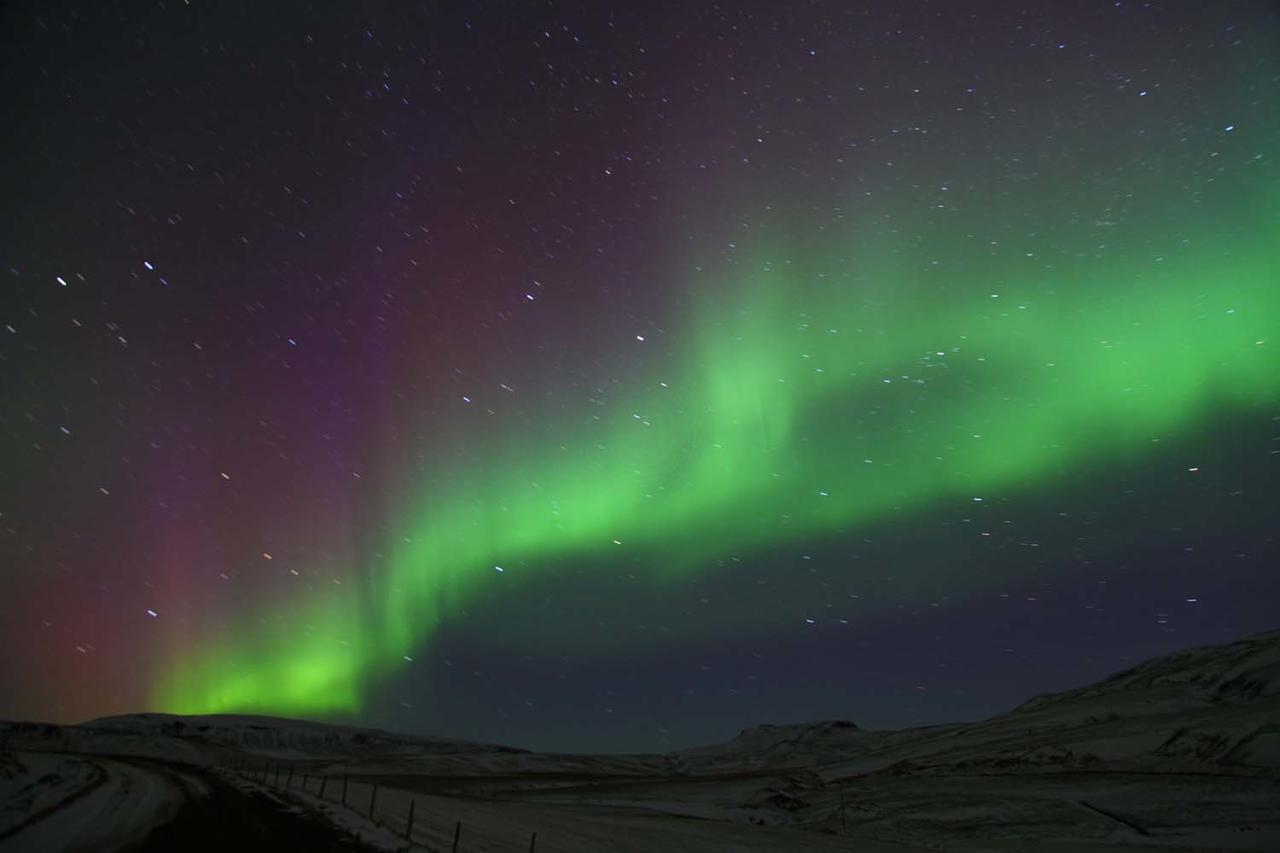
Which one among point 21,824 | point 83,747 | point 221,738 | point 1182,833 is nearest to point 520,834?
point 21,824

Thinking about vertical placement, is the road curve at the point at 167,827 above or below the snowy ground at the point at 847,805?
above

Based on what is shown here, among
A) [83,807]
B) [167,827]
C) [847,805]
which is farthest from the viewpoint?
[847,805]

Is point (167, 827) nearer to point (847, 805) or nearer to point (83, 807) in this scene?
point (83, 807)

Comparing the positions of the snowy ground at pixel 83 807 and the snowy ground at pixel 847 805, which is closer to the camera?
the snowy ground at pixel 83 807

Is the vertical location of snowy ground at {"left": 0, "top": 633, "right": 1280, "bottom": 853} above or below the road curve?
below

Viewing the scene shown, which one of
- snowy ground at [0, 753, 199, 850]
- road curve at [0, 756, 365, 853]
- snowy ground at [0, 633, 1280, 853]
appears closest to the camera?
road curve at [0, 756, 365, 853]

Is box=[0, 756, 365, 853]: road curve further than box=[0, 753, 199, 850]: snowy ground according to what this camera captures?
No

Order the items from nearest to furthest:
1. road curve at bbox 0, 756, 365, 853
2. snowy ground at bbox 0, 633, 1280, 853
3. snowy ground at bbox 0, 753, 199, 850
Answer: road curve at bbox 0, 756, 365, 853
snowy ground at bbox 0, 753, 199, 850
snowy ground at bbox 0, 633, 1280, 853

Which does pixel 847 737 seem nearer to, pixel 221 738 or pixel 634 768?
pixel 634 768

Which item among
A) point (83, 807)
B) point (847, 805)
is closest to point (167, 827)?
point (83, 807)

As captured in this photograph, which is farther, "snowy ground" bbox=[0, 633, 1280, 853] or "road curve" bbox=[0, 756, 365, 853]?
"snowy ground" bbox=[0, 633, 1280, 853]

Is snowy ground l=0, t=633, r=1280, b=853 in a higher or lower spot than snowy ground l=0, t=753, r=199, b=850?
lower

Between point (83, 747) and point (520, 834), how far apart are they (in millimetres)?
144338

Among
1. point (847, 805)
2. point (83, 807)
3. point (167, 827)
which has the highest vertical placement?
point (83, 807)
